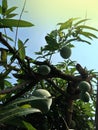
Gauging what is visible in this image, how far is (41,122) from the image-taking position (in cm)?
187

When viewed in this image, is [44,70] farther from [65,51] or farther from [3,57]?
[3,57]

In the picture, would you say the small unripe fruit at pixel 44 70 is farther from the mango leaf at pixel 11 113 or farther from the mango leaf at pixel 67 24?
the mango leaf at pixel 11 113

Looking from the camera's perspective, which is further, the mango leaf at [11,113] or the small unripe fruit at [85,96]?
the small unripe fruit at [85,96]

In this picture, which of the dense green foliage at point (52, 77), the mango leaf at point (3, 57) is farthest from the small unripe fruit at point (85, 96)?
the mango leaf at point (3, 57)

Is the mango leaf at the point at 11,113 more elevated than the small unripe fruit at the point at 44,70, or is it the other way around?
the mango leaf at the point at 11,113

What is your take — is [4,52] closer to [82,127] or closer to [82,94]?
[82,94]

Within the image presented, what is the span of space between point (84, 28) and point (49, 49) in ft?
0.73

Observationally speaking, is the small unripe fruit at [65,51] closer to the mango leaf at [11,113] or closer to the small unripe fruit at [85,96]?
Answer: the small unripe fruit at [85,96]

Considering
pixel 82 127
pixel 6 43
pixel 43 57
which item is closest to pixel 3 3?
pixel 6 43

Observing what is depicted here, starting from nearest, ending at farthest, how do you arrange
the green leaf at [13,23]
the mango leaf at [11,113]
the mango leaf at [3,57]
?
the mango leaf at [11,113], the green leaf at [13,23], the mango leaf at [3,57]

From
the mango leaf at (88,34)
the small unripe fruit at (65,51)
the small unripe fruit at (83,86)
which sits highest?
the mango leaf at (88,34)

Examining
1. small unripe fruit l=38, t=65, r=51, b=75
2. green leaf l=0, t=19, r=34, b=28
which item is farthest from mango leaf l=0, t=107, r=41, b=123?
small unripe fruit l=38, t=65, r=51, b=75

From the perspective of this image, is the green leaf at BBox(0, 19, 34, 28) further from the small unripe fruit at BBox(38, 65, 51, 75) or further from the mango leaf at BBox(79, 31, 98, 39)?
the mango leaf at BBox(79, 31, 98, 39)

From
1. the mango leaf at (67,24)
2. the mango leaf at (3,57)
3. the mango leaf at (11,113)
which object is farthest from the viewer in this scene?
the mango leaf at (67,24)
